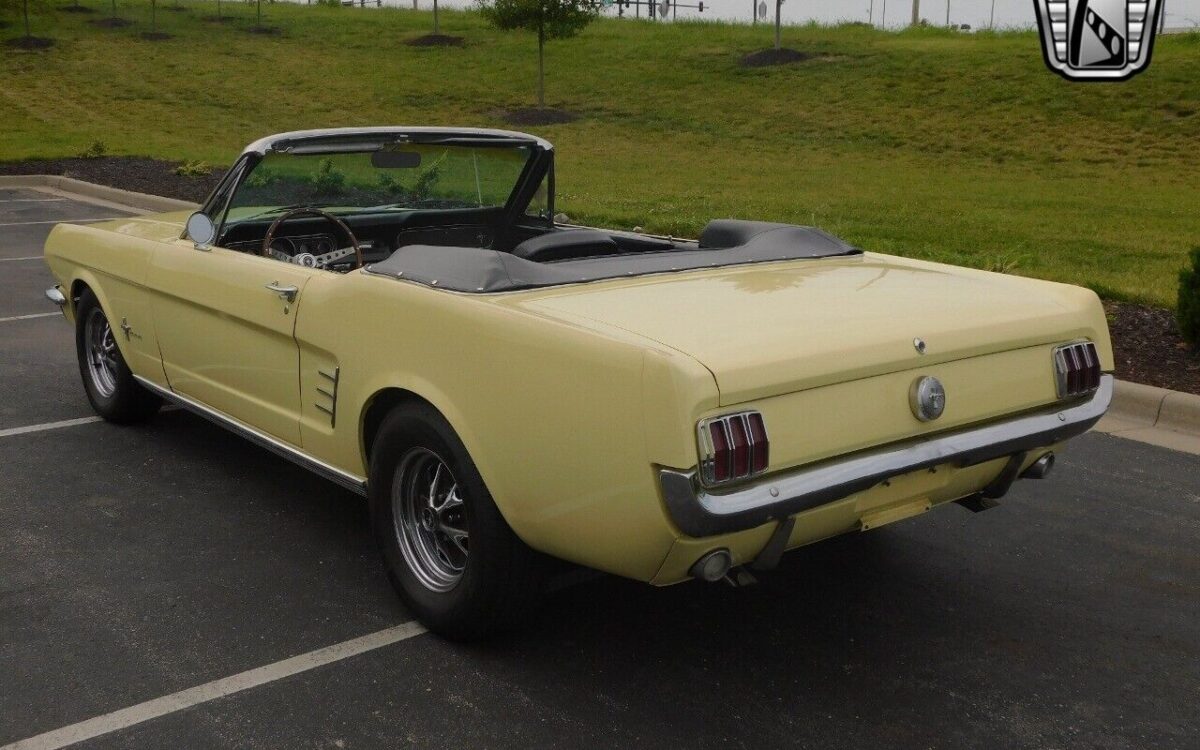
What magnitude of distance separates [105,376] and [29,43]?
1404 inches

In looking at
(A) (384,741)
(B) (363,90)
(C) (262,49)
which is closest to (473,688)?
(A) (384,741)

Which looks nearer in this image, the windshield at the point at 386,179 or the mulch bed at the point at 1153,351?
the windshield at the point at 386,179

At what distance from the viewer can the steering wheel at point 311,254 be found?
4641 mm

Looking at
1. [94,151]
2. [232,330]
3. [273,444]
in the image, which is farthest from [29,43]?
[273,444]

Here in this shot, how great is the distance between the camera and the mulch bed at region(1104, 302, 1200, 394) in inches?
258

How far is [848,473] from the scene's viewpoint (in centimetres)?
306

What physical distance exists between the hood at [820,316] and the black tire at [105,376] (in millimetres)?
2975

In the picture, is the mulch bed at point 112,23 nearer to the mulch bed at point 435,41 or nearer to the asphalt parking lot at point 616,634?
the mulch bed at point 435,41

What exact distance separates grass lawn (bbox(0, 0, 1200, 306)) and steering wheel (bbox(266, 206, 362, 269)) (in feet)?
19.1

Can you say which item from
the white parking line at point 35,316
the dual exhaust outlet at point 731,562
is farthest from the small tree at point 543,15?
the dual exhaust outlet at point 731,562

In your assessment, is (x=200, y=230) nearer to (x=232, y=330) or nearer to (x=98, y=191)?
(x=232, y=330)

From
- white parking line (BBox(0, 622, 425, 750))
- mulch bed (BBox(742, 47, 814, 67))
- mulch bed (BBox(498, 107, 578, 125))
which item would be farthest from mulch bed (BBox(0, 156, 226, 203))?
mulch bed (BBox(742, 47, 814, 67))

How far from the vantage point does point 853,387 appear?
10.2 feet

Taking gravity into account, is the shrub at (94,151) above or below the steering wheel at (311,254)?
below
